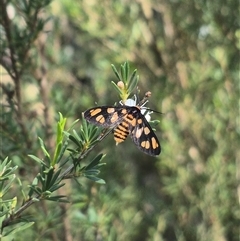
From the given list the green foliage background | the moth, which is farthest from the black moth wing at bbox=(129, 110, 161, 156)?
the green foliage background

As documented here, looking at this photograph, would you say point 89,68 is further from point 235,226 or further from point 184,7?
point 235,226

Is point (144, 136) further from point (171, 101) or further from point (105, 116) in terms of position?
point (171, 101)

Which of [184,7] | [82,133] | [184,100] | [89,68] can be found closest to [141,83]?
[184,100]

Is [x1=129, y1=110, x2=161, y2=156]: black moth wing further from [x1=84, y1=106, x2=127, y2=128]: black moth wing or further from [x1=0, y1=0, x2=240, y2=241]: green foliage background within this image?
[x1=0, y1=0, x2=240, y2=241]: green foliage background

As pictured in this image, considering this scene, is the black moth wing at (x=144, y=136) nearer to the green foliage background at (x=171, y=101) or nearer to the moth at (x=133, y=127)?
the moth at (x=133, y=127)

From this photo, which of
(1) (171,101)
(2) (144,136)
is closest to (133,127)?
(2) (144,136)

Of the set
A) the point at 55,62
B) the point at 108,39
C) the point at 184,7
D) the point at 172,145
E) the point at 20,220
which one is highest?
the point at 184,7

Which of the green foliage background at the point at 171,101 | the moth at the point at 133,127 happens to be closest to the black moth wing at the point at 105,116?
the moth at the point at 133,127
